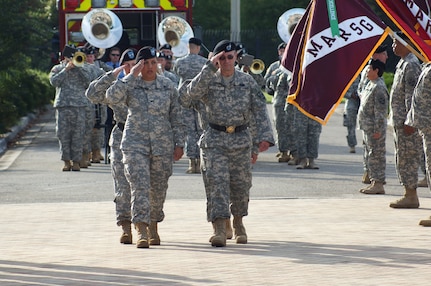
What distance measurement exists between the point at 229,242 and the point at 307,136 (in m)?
8.15

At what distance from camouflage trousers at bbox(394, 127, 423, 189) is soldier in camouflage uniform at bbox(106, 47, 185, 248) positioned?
3.51 m

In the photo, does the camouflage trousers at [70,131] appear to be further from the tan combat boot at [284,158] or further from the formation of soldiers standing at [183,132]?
the formation of soldiers standing at [183,132]

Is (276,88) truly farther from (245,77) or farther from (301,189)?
(245,77)

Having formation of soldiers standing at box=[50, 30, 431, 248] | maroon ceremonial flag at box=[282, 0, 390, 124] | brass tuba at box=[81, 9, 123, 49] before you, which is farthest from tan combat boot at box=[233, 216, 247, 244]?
brass tuba at box=[81, 9, 123, 49]

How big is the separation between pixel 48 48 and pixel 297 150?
32967mm

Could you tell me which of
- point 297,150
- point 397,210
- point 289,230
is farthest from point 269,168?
point 289,230

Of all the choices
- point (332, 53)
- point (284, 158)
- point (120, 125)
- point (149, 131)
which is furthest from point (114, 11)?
point (332, 53)

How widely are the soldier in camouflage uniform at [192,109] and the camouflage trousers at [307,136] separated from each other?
65.5 inches

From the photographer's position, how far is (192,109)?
19.4 m

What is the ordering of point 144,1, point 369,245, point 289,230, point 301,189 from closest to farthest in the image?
point 369,245, point 289,230, point 301,189, point 144,1

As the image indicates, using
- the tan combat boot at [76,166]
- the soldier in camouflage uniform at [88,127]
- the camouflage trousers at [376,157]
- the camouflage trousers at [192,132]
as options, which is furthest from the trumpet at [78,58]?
the camouflage trousers at [376,157]

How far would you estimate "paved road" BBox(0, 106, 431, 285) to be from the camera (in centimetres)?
1018

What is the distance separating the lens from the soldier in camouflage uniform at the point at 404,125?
14.4 meters

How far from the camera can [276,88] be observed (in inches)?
857
